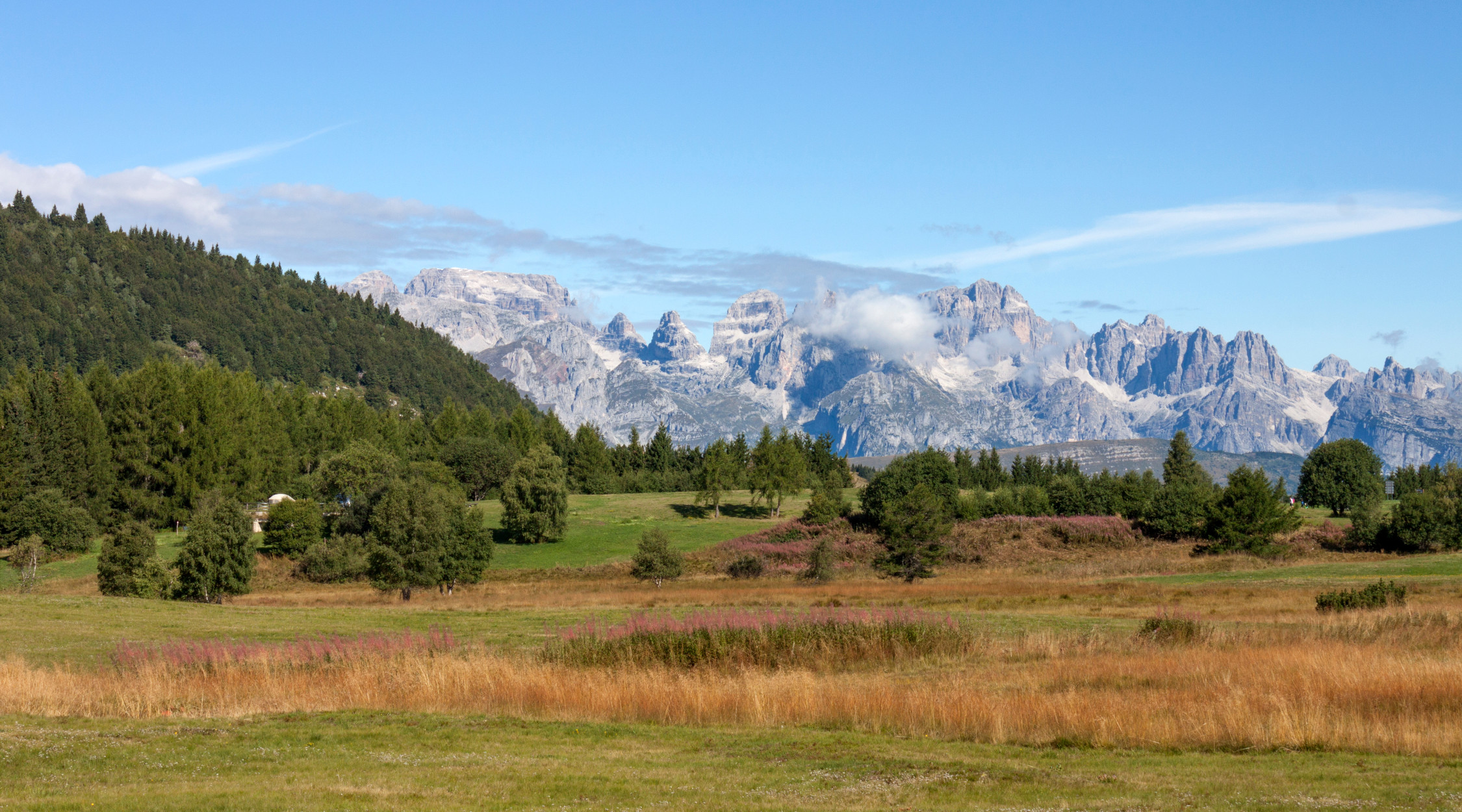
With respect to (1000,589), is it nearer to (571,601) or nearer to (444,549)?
(571,601)

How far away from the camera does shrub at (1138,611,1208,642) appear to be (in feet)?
94.5

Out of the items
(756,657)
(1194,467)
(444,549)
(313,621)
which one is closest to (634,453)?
(1194,467)

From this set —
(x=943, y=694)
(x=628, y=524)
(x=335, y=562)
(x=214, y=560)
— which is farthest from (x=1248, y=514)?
(x=214, y=560)

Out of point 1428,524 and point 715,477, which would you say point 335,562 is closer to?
point 715,477

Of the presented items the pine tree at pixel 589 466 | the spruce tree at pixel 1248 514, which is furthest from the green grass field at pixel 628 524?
the spruce tree at pixel 1248 514

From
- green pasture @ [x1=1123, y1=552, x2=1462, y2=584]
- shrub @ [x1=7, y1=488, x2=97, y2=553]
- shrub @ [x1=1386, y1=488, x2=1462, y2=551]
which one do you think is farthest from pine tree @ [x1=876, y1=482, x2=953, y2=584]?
shrub @ [x1=7, y1=488, x2=97, y2=553]

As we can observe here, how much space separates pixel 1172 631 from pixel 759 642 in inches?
482

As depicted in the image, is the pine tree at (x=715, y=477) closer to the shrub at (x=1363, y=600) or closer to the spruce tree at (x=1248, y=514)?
the spruce tree at (x=1248, y=514)

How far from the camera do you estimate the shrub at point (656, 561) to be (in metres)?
68.9

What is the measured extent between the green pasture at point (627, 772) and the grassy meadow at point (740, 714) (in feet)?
0.23

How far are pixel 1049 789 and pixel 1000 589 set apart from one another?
42344mm

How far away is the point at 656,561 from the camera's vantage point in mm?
69062

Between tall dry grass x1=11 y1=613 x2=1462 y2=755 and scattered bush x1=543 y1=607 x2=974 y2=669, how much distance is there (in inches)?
51.7

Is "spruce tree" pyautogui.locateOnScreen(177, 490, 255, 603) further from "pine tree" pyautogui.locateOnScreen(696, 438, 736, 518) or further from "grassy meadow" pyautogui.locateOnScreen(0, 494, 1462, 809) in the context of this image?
"pine tree" pyautogui.locateOnScreen(696, 438, 736, 518)
